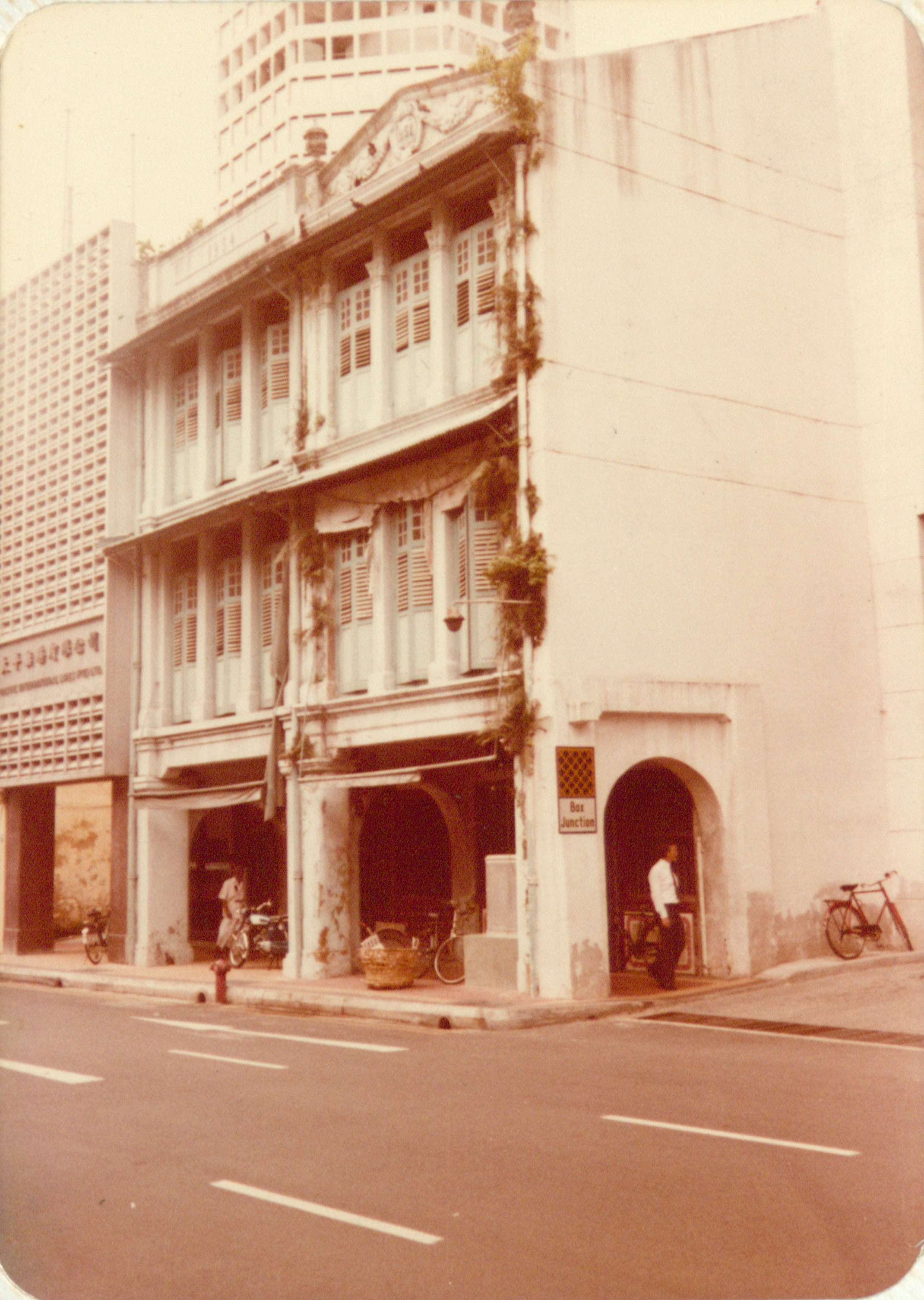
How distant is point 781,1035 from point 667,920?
3.02m

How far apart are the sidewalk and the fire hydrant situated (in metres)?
0.20

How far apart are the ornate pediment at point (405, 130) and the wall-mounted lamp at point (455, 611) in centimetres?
592

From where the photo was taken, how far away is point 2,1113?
914 cm

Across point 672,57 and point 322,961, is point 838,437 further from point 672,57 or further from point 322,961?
point 322,961

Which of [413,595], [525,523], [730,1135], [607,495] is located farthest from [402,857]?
[730,1135]

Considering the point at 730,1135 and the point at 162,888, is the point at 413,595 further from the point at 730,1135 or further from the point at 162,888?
the point at 730,1135

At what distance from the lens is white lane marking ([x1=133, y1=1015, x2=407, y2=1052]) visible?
12344 mm

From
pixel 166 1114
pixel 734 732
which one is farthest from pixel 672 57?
pixel 166 1114

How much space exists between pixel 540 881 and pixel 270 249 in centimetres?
1045

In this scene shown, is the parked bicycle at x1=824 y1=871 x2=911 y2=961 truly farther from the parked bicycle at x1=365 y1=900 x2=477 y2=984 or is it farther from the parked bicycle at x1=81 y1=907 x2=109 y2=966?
the parked bicycle at x1=81 y1=907 x2=109 y2=966

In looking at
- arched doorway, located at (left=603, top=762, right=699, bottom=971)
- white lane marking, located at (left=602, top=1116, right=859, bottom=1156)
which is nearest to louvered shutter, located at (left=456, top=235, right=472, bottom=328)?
arched doorway, located at (left=603, top=762, right=699, bottom=971)

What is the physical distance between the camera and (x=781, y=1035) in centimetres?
1259

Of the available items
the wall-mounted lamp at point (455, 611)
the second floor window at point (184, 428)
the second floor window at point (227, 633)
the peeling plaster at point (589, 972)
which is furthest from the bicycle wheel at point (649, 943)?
the second floor window at point (184, 428)

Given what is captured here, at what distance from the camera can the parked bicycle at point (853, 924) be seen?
17297 mm
